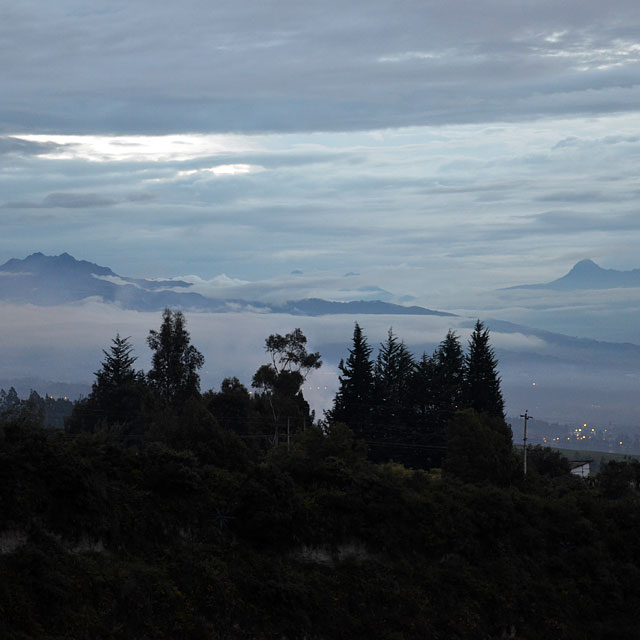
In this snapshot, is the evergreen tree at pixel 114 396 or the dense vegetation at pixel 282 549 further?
the evergreen tree at pixel 114 396

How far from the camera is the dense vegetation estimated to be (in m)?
32.4

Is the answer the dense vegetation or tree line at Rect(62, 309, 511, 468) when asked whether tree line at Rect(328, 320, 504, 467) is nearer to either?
tree line at Rect(62, 309, 511, 468)

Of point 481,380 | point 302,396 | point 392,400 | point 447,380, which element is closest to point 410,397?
point 392,400

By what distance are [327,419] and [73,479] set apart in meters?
70.1

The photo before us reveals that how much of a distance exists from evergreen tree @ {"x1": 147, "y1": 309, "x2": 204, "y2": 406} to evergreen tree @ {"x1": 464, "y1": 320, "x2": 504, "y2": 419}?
29.7 m

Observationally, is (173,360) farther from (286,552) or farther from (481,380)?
(286,552)

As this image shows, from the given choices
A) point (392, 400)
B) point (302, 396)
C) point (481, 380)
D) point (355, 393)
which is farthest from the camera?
point (481, 380)

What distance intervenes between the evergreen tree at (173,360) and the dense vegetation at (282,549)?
46276 millimetres

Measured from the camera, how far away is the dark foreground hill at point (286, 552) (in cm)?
3228

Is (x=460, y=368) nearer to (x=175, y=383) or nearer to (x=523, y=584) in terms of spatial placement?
(x=175, y=383)

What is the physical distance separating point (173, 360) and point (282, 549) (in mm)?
65967

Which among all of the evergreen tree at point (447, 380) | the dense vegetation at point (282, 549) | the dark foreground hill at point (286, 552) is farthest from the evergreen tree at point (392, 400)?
the dark foreground hill at point (286, 552)

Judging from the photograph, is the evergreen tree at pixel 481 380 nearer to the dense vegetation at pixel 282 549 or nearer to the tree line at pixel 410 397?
the tree line at pixel 410 397

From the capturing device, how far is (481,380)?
350 ft
